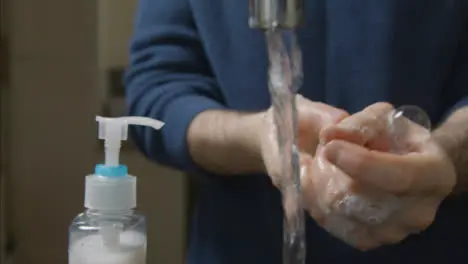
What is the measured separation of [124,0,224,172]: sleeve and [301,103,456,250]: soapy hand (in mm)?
132

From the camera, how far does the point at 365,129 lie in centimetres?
47

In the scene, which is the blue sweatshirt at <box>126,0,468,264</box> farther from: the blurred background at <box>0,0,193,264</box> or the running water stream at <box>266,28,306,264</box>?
the blurred background at <box>0,0,193,264</box>

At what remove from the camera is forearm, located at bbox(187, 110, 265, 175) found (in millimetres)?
534

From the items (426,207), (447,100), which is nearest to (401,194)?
(426,207)

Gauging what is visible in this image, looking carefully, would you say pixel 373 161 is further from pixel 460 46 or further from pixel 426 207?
pixel 460 46

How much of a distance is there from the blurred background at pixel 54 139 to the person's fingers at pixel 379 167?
2.20ft

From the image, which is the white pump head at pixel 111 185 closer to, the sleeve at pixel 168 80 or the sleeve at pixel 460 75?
the sleeve at pixel 168 80

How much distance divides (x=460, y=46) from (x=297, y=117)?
16 centimetres

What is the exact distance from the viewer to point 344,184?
1.52ft

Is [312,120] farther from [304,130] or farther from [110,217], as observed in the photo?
[110,217]

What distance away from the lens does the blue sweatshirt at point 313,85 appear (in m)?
0.57

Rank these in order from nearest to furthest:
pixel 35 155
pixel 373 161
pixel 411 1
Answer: pixel 373 161 < pixel 411 1 < pixel 35 155

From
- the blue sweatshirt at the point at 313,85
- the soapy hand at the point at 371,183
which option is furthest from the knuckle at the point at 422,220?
the blue sweatshirt at the point at 313,85

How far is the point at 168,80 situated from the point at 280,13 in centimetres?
21
